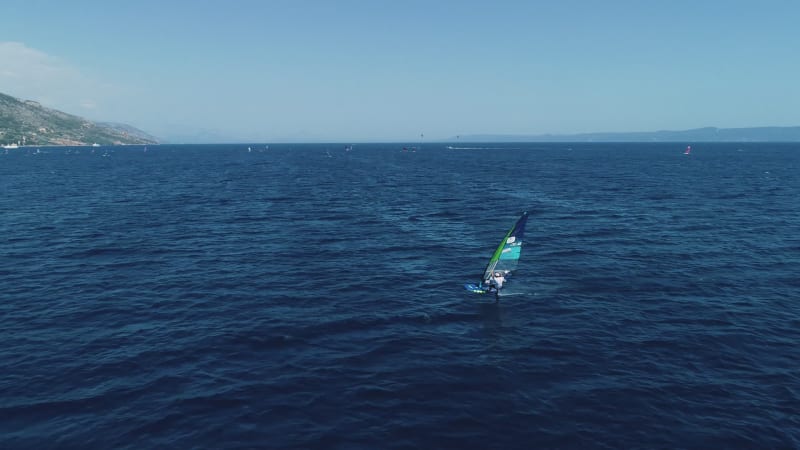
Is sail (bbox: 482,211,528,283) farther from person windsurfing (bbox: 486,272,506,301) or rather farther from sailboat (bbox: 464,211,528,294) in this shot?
person windsurfing (bbox: 486,272,506,301)

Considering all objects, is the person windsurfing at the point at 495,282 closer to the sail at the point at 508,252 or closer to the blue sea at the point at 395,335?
the sail at the point at 508,252

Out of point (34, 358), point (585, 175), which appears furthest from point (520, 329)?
point (585, 175)

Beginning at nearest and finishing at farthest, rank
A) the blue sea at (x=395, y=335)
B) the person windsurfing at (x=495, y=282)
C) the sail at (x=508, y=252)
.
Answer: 1. the blue sea at (x=395, y=335)
2. the sail at (x=508, y=252)
3. the person windsurfing at (x=495, y=282)

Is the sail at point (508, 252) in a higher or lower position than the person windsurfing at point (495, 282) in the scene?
higher

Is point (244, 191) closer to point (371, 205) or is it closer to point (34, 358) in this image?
point (371, 205)

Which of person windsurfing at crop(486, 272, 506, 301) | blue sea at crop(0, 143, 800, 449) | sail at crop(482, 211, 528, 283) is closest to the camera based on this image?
blue sea at crop(0, 143, 800, 449)

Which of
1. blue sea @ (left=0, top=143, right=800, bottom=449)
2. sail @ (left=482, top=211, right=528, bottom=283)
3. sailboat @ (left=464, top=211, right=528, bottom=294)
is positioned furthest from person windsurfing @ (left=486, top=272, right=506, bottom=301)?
blue sea @ (left=0, top=143, right=800, bottom=449)

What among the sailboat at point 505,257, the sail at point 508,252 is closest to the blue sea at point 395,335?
the sailboat at point 505,257

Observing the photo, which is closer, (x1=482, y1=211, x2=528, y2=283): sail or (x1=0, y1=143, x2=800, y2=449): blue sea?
(x1=0, y1=143, x2=800, y2=449): blue sea
